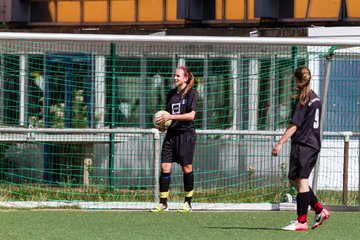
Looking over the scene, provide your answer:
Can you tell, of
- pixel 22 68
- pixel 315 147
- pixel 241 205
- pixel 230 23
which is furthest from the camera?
pixel 230 23

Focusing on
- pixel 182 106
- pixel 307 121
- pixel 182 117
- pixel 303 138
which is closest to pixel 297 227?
→ pixel 303 138

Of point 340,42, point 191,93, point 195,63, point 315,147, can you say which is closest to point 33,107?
point 195,63

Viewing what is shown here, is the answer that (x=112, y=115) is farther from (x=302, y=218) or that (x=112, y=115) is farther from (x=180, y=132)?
(x=302, y=218)

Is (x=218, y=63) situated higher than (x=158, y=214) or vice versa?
(x=218, y=63)

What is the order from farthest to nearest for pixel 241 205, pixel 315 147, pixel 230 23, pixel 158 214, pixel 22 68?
pixel 230 23
pixel 22 68
pixel 241 205
pixel 158 214
pixel 315 147

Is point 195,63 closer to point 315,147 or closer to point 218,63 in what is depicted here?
point 218,63

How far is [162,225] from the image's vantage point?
12953mm

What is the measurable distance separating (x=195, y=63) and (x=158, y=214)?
348cm

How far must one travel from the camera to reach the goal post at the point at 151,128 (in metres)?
16.3

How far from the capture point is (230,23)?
29.5 metres

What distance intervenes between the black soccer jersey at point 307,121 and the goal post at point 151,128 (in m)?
3.36

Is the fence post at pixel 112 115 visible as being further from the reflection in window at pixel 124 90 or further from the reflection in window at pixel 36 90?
the reflection in window at pixel 36 90

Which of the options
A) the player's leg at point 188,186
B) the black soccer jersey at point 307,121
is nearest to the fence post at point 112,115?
the player's leg at point 188,186

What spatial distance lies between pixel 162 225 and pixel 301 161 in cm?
174
